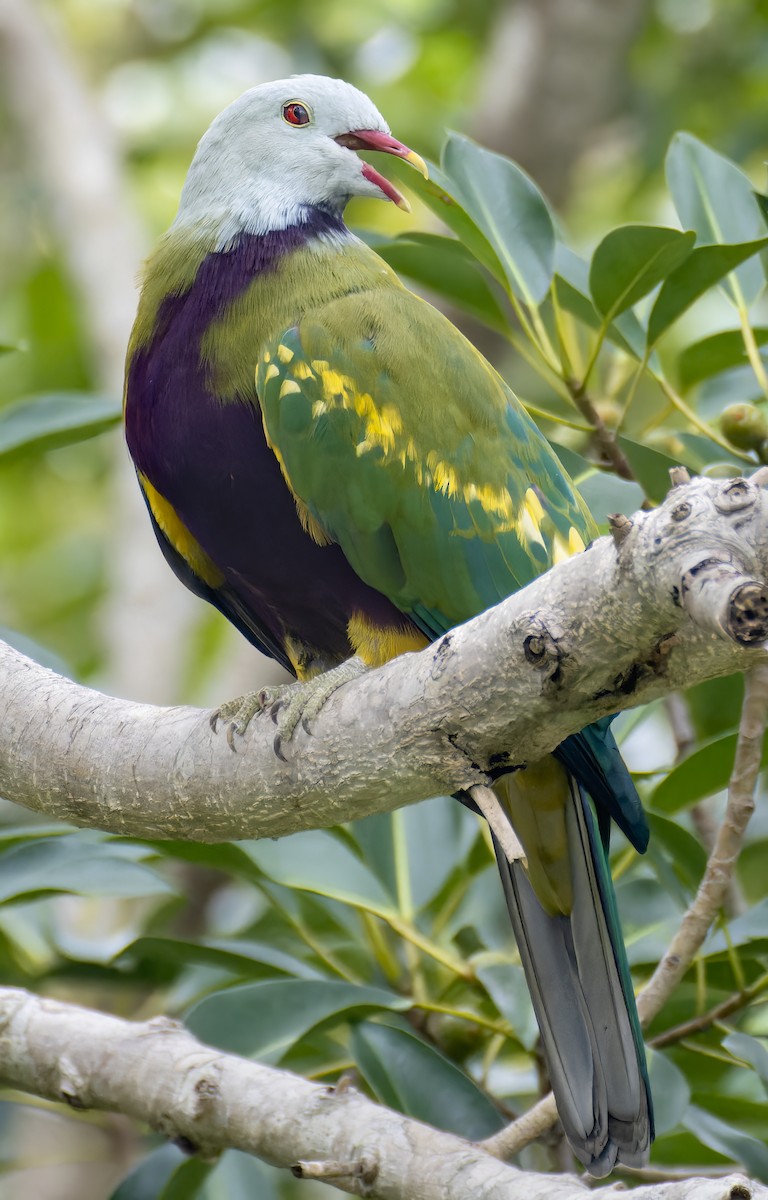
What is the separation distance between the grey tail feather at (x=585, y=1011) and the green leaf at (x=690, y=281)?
0.79 m

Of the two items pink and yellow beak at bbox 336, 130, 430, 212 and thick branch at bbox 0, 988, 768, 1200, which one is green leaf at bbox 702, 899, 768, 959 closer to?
thick branch at bbox 0, 988, 768, 1200

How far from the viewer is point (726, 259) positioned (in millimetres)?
2289

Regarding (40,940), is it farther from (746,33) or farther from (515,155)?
(746,33)

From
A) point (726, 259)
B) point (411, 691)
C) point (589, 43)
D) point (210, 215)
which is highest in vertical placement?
point (589, 43)

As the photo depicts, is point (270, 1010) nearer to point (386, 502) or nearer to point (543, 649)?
point (386, 502)

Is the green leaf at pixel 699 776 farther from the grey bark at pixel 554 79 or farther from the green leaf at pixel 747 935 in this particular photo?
the grey bark at pixel 554 79

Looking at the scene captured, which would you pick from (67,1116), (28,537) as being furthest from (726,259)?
(28,537)

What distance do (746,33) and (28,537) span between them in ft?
10.9

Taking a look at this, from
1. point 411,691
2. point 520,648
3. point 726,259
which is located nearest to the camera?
point 520,648

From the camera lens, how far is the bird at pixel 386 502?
7.00 feet

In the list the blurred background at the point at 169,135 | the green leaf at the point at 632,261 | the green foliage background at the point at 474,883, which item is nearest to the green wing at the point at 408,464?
the green foliage background at the point at 474,883

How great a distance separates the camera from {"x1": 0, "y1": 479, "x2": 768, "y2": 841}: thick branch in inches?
49.8

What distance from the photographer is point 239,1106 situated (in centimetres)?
189

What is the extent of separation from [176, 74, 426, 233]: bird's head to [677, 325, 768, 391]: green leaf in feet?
1.90
